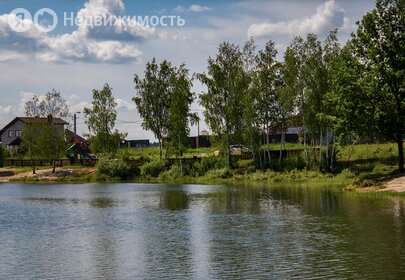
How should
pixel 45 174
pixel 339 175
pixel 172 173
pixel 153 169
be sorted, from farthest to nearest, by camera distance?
1. pixel 45 174
2. pixel 153 169
3. pixel 172 173
4. pixel 339 175

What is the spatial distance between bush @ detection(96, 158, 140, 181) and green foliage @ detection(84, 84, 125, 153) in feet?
33.4

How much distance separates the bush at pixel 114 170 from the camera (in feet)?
299

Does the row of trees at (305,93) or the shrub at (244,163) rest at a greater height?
the row of trees at (305,93)

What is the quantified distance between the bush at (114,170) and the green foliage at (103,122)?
10.2 meters

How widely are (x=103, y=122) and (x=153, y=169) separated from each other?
711 inches

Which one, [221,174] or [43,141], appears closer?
[221,174]

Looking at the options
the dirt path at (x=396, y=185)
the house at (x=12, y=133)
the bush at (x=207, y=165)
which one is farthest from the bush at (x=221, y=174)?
the house at (x=12, y=133)

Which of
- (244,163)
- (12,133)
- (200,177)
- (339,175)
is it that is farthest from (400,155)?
(12,133)

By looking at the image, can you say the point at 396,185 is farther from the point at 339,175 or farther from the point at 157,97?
the point at 157,97

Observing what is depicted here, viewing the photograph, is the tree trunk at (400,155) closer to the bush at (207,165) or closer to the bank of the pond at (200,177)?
the bank of the pond at (200,177)

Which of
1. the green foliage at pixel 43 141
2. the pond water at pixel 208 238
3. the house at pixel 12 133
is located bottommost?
the pond water at pixel 208 238

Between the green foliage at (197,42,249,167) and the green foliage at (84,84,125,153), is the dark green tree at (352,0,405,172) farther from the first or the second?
the green foliage at (84,84,125,153)

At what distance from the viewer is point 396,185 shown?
5397 cm

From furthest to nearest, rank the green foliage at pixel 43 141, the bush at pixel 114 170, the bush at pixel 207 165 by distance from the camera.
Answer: the green foliage at pixel 43 141 → the bush at pixel 114 170 → the bush at pixel 207 165
